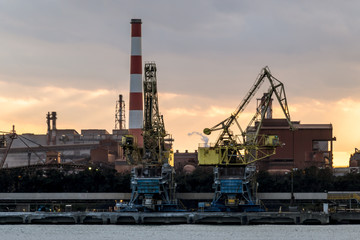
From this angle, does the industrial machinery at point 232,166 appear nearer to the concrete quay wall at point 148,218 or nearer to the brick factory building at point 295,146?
the concrete quay wall at point 148,218

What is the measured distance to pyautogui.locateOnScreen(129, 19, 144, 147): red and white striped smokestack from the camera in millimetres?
135500

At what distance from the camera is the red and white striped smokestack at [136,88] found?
445 feet

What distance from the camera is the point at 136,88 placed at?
13575cm

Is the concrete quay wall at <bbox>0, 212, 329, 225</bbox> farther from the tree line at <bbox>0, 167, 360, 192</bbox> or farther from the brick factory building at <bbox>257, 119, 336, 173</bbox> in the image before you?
the brick factory building at <bbox>257, 119, 336, 173</bbox>

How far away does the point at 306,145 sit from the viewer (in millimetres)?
173500

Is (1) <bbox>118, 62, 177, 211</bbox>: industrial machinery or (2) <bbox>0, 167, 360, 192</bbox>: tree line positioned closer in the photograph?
(1) <bbox>118, 62, 177, 211</bbox>: industrial machinery

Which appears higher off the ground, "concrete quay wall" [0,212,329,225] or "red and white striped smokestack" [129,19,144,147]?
"red and white striped smokestack" [129,19,144,147]

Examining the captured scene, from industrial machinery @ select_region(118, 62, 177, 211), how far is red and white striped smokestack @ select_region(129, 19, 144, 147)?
48.3 feet
